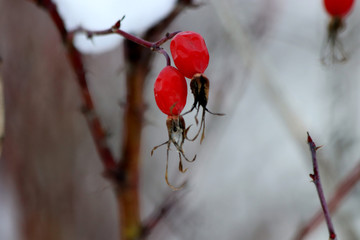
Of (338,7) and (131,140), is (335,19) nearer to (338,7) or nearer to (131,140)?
(338,7)

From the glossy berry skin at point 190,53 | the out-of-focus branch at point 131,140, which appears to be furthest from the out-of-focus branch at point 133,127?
the glossy berry skin at point 190,53

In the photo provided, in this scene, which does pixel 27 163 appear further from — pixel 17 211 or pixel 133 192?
pixel 133 192

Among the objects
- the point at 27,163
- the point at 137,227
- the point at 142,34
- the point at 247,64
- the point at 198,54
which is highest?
the point at 198,54

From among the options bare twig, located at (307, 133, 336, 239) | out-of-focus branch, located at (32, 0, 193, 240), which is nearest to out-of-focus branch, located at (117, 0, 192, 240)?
out-of-focus branch, located at (32, 0, 193, 240)

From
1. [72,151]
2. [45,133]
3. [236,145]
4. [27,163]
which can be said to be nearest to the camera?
[27,163]

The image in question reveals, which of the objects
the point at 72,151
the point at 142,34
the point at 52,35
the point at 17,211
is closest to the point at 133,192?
the point at 142,34

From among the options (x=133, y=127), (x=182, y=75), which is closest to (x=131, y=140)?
(x=133, y=127)
